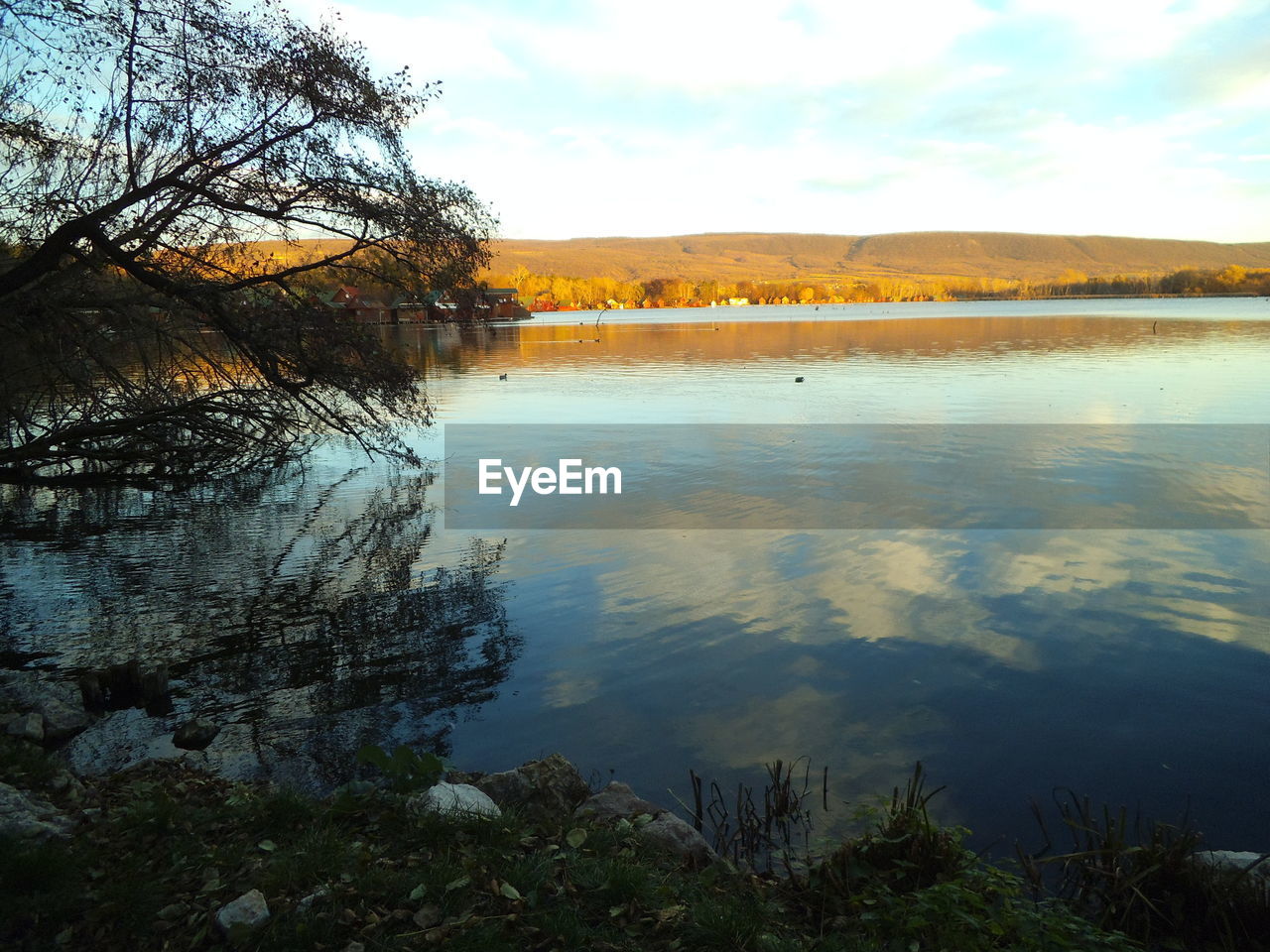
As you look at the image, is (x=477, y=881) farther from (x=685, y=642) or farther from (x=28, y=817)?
(x=685, y=642)

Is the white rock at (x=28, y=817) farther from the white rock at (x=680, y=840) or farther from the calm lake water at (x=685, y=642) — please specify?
the white rock at (x=680, y=840)

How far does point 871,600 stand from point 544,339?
74826mm

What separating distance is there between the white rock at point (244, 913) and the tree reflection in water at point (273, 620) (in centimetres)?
290

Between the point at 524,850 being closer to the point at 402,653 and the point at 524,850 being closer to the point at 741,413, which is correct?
the point at 402,653

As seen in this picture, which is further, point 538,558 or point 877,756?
point 538,558

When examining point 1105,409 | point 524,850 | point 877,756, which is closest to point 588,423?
point 1105,409

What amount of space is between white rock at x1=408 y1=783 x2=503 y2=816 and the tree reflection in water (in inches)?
79.6

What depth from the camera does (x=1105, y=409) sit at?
29.0 metres

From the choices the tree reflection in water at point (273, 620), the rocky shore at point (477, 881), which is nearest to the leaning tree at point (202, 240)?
the tree reflection in water at point (273, 620)

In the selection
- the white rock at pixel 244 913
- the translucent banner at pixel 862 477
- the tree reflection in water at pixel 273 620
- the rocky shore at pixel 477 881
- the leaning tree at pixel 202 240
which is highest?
the leaning tree at pixel 202 240

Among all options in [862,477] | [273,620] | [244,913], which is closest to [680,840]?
[244,913]

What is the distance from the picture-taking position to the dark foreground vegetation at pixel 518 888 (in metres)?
4.59

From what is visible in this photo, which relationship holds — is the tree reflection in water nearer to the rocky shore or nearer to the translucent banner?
the rocky shore

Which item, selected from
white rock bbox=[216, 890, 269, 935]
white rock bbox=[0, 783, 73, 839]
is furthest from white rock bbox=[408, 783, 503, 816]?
white rock bbox=[0, 783, 73, 839]
